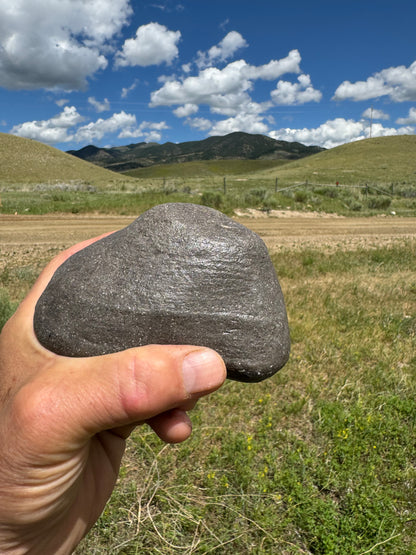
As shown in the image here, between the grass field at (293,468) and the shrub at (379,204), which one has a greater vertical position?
the shrub at (379,204)

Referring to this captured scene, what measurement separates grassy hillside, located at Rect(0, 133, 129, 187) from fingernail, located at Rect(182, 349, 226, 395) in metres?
53.8

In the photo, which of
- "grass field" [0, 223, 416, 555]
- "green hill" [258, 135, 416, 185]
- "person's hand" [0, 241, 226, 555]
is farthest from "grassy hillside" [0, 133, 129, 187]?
"person's hand" [0, 241, 226, 555]

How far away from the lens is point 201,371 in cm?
181

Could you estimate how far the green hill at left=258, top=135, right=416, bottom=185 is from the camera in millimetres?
49500

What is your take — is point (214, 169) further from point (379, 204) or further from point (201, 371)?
point (201, 371)

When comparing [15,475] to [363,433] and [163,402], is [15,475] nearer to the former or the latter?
[163,402]

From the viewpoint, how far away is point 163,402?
1707mm

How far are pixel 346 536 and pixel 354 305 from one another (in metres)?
4.46

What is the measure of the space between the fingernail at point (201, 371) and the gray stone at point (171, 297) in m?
0.27

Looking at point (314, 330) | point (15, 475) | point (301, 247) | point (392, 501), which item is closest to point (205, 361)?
point (15, 475)

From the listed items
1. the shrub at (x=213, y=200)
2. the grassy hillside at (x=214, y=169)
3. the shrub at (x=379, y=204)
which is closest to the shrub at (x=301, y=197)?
the shrub at (x=379, y=204)

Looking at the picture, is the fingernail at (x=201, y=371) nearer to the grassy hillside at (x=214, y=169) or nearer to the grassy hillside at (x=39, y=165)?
the grassy hillside at (x=39, y=165)

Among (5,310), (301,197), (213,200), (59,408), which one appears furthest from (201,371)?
(301,197)

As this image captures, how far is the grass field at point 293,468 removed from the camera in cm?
279
